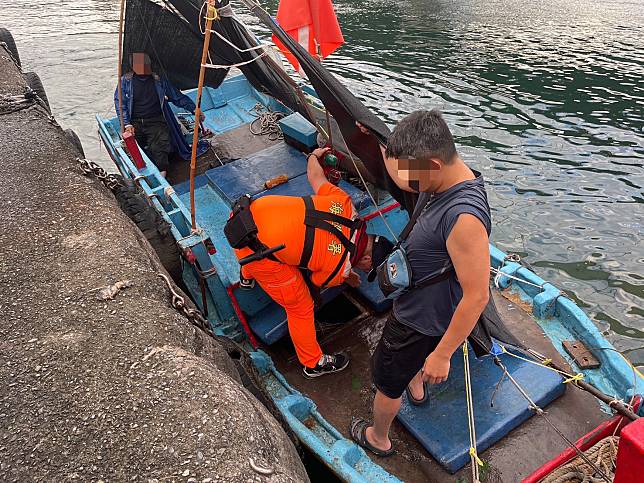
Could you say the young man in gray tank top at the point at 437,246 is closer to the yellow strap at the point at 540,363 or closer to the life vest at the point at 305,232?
the life vest at the point at 305,232

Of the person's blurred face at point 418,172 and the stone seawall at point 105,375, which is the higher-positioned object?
the person's blurred face at point 418,172

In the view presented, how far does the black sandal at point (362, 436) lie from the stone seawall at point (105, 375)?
1.12 m

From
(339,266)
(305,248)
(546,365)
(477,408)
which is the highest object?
(305,248)

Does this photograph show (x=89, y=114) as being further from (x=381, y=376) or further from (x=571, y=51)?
(x=571, y=51)

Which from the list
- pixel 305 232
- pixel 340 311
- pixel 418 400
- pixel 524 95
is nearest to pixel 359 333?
pixel 340 311

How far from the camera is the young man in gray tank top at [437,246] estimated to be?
211 cm

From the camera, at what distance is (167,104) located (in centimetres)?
664

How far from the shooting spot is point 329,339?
169 inches

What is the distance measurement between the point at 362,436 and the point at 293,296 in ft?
3.91

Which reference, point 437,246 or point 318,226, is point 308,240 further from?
point 437,246

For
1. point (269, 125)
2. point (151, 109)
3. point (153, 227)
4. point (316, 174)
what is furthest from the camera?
point (269, 125)

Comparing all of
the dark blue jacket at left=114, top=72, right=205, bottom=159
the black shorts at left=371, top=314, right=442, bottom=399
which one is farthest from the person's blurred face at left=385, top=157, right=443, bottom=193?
the dark blue jacket at left=114, top=72, right=205, bottom=159

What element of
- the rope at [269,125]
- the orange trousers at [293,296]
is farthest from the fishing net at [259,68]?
the orange trousers at [293,296]

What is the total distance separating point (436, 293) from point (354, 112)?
5.63 ft
